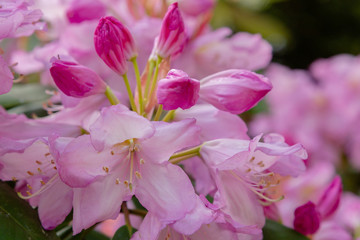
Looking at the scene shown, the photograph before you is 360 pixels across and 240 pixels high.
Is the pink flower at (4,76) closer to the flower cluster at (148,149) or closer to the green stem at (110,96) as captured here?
the flower cluster at (148,149)

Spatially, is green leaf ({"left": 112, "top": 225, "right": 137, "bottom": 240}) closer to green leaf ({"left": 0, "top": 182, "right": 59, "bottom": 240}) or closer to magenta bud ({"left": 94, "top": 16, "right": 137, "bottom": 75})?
green leaf ({"left": 0, "top": 182, "right": 59, "bottom": 240})

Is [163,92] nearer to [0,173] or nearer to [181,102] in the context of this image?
[181,102]

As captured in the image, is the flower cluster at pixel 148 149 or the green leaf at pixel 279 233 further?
the green leaf at pixel 279 233

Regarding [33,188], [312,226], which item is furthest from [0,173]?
[312,226]

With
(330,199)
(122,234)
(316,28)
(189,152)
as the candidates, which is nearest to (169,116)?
(189,152)

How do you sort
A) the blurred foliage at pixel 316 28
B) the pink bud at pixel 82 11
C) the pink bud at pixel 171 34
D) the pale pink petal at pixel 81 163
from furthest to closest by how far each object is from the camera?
1. the blurred foliage at pixel 316 28
2. the pink bud at pixel 82 11
3. the pink bud at pixel 171 34
4. the pale pink petal at pixel 81 163

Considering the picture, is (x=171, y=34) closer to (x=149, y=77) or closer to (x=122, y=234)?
(x=149, y=77)

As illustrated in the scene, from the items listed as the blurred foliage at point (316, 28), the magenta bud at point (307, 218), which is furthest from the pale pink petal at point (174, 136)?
the blurred foliage at point (316, 28)

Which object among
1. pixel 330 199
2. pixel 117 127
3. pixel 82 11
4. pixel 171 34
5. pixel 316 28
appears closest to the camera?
pixel 117 127
